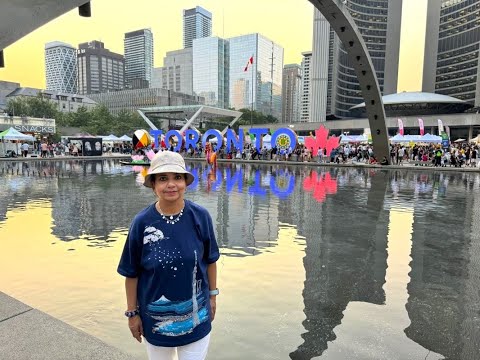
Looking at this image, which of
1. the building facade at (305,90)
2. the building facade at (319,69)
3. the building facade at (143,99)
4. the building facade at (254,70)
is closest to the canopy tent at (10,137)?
the building facade at (254,70)

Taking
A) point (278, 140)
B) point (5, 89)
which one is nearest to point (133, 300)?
point (278, 140)

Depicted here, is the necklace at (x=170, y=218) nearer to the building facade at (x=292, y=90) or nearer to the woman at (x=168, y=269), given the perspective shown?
the woman at (x=168, y=269)

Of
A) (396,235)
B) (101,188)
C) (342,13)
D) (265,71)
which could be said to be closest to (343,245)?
(396,235)

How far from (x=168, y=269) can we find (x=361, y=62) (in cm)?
2596

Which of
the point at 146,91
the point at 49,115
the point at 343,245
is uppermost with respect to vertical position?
the point at 146,91

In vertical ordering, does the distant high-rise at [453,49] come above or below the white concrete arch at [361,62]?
above

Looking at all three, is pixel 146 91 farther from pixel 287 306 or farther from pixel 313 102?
pixel 287 306

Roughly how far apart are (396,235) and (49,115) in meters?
82.0

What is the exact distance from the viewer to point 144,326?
220 centimetres

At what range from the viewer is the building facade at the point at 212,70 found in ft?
397

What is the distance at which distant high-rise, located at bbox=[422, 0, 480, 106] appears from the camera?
→ 3861 inches

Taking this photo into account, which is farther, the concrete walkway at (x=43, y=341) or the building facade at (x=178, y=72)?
the building facade at (x=178, y=72)

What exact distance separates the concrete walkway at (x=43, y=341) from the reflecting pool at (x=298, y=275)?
0.54 meters

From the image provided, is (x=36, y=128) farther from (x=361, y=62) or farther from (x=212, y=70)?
(x=212, y=70)
